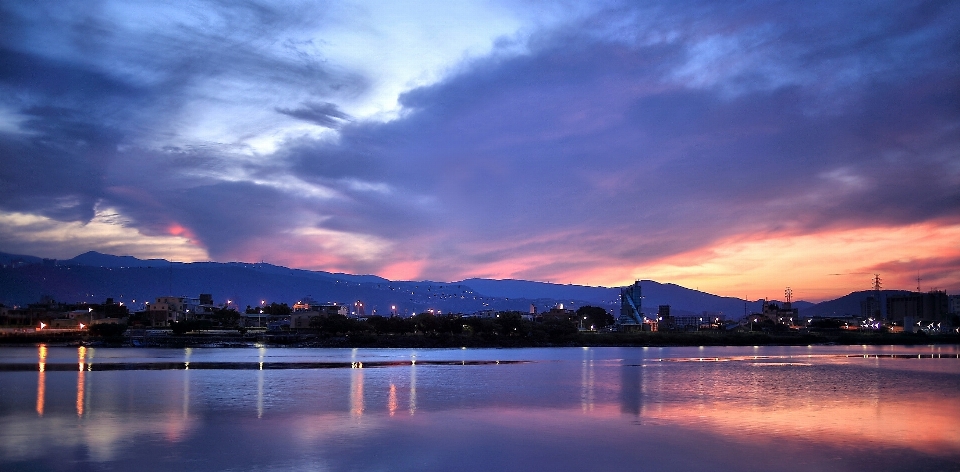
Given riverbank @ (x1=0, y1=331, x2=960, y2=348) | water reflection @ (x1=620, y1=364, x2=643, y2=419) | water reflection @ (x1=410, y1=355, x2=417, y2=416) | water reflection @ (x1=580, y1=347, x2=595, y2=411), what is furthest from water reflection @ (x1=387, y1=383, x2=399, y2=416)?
riverbank @ (x1=0, y1=331, x2=960, y2=348)

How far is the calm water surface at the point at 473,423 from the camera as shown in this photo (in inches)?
682

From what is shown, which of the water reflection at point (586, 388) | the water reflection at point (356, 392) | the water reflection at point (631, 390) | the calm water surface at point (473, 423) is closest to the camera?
the calm water surface at point (473, 423)

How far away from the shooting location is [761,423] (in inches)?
931

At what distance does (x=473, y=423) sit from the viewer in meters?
23.6

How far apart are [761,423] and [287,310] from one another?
163206mm

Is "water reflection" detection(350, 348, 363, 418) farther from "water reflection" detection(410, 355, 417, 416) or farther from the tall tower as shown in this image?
the tall tower

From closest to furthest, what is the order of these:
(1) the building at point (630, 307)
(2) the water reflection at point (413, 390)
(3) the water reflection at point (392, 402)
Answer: (3) the water reflection at point (392, 402) < (2) the water reflection at point (413, 390) < (1) the building at point (630, 307)

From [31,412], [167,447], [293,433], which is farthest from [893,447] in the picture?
[31,412]

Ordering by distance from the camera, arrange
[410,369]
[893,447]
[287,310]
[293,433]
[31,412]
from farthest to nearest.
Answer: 1. [287,310]
2. [410,369]
3. [31,412]
4. [293,433]
5. [893,447]

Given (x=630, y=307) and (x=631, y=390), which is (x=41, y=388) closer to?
(x=631, y=390)

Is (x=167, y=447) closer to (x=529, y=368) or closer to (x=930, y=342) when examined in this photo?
(x=529, y=368)

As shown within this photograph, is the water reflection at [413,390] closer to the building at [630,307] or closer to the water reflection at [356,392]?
the water reflection at [356,392]

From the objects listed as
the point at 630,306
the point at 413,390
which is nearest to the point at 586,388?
the point at 413,390

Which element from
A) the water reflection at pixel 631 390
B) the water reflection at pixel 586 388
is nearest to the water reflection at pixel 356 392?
the water reflection at pixel 586 388
